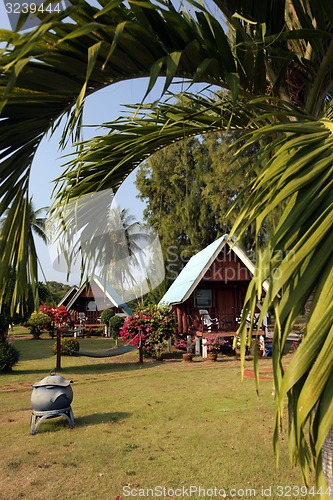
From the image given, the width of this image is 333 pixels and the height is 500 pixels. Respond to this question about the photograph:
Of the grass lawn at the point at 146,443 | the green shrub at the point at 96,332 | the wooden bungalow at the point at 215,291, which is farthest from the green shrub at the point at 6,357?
the green shrub at the point at 96,332

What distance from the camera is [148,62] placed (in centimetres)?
230

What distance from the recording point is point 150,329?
51.9ft

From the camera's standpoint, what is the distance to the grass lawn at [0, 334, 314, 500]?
452 cm

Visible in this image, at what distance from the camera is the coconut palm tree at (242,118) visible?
143cm

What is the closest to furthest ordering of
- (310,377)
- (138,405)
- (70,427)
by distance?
(310,377)
(70,427)
(138,405)

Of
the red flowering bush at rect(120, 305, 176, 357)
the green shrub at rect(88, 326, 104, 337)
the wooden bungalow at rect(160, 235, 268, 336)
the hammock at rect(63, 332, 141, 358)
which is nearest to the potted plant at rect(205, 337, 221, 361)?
the wooden bungalow at rect(160, 235, 268, 336)

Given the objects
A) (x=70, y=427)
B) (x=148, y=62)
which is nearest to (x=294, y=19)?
(x=148, y=62)

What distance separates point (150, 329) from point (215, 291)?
4.21m

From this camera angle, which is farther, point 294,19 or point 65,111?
point 294,19

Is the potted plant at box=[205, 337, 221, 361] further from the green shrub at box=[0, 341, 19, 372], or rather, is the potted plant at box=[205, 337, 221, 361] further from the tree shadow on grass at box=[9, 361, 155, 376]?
the green shrub at box=[0, 341, 19, 372]

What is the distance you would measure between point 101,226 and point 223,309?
1518 cm

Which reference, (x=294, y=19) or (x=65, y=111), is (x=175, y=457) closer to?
(x=65, y=111)

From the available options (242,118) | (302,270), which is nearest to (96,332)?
(242,118)

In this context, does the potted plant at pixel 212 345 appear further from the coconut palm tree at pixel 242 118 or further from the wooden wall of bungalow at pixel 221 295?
the coconut palm tree at pixel 242 118
